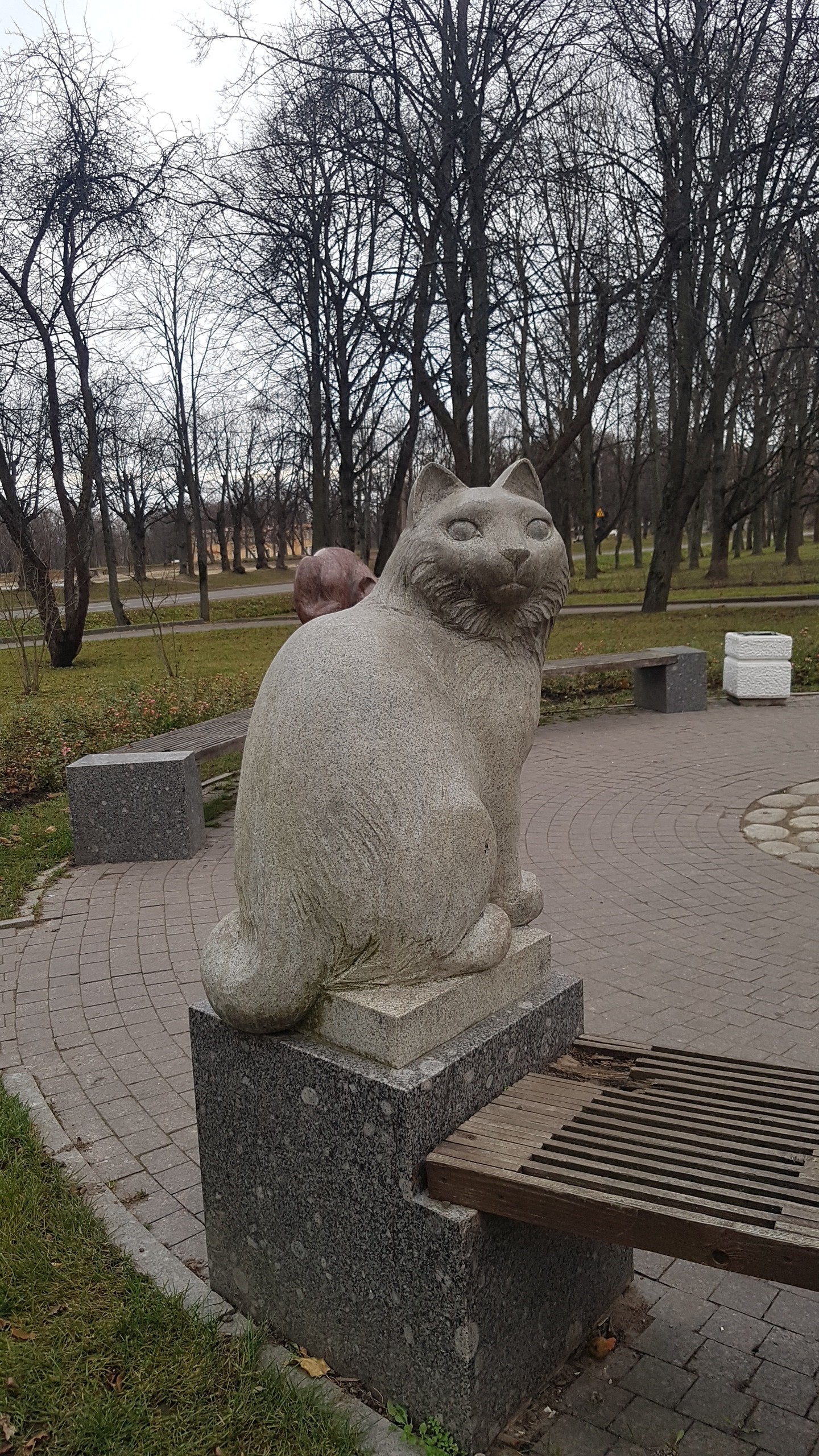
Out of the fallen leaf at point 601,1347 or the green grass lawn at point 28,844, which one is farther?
the green grass lawn at point 28,844

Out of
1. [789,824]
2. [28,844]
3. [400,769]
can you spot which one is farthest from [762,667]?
[400,769]

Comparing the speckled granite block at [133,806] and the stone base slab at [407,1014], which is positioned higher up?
the stone base slab at [407,1014]

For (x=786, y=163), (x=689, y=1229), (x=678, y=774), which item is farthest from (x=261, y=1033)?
(x=786, y=163)

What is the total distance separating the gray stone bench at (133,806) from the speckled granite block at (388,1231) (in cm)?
439

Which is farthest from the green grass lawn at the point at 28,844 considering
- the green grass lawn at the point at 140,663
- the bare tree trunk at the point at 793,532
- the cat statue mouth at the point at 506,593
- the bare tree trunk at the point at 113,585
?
the bare tree trunk at the point at 793,532

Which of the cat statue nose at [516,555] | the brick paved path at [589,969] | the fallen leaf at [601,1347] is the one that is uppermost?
the cat statue nose at [516,555]

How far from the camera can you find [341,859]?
2148 mm

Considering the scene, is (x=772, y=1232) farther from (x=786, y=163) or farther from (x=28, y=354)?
(x=28, y=354)

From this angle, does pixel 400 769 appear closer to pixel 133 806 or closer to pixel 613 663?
pixel 133 806

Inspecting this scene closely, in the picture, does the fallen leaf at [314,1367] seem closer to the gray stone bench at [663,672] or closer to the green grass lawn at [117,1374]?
the green grass lawn at [117,1374]

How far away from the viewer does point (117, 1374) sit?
7.79 feet

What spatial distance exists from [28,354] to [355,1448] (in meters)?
20.9

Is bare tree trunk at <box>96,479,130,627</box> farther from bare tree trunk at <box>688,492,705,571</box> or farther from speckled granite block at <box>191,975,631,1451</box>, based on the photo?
speckled granite block at <box>191,975,631,1451</box>

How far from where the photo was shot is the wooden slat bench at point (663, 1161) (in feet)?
5.67
